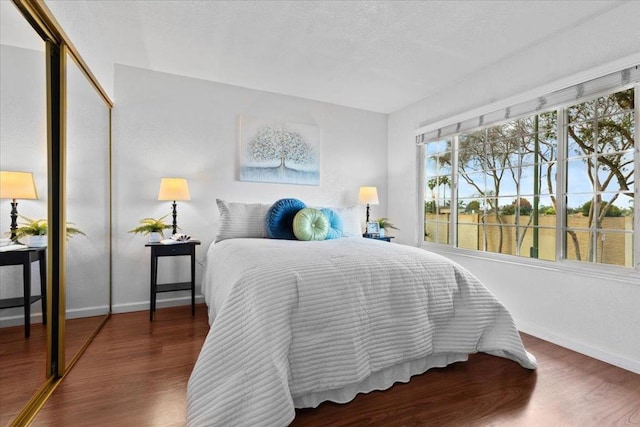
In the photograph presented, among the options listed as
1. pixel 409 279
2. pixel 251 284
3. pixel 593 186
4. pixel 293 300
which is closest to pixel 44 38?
pixel 251 284

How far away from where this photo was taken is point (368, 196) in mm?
4188

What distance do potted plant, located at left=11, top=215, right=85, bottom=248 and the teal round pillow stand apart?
1.76m

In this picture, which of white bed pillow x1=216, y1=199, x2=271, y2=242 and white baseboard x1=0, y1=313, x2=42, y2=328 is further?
white bed pillow x1=216, y1=199, x2=271, y2=242

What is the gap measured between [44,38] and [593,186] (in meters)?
3.65

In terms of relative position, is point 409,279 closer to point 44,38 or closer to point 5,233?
point 5,233

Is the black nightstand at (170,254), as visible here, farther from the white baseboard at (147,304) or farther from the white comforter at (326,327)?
Answer: the white comforter at (326,327)

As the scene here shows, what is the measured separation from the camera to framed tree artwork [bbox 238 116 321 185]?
3.78 metres

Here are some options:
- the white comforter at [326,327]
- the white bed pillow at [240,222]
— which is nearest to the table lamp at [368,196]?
the white bed pillow at [240,222]

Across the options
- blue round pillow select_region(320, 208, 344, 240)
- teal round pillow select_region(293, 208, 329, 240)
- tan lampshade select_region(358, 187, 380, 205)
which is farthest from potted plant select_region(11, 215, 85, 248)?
tan lampshade select_region(358, 187, 380, 205)

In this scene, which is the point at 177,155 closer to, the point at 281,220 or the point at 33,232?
the point at 281,220

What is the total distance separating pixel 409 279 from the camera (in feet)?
6.30

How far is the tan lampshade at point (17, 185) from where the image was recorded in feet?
4.50

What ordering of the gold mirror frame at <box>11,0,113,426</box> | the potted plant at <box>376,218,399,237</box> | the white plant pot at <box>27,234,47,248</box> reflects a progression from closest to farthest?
the white plant pot at <box>27,234,47,248</box>
the gold mirror frame at <box>11,0,113,426</box>
the potted plant at <box>376,218,399,237</box>

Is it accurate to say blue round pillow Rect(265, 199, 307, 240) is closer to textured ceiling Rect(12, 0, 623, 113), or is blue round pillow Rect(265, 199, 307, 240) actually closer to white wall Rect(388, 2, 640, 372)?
textured ceiling Rect(12, 0, 623, 113)
